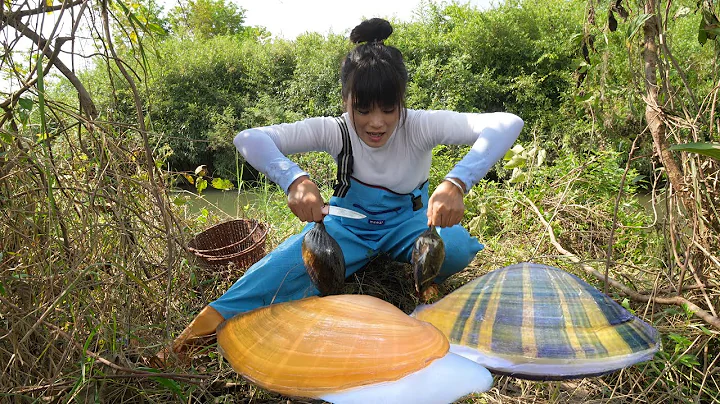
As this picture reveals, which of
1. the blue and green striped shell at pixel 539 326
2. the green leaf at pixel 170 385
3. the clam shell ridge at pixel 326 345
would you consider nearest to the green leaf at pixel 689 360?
the blue and green striped shell at pixel 539 326

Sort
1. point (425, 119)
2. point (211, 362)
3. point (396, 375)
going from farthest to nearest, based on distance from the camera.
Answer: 1. point (425, 119)
2. point (211, 362)
3. point (396, 375)

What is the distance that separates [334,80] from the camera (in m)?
10.5

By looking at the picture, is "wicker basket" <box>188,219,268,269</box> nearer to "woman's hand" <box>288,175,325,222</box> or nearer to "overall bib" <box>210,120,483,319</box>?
"overall bib" <box>210,120,483,319</box>

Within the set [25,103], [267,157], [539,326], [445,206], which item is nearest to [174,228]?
[267,157]

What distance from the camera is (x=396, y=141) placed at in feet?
6.65

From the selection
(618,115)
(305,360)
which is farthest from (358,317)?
(618,115)

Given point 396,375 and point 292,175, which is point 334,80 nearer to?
point 292,175

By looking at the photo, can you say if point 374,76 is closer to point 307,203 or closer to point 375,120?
point 375,120

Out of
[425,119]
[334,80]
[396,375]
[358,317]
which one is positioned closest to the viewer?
[396,375]

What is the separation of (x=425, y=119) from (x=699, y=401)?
1.28 metres

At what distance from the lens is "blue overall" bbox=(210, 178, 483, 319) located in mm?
1808

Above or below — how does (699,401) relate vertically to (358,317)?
below

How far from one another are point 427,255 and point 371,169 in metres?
0.56

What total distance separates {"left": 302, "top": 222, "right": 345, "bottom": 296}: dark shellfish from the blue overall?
0.70 feet
